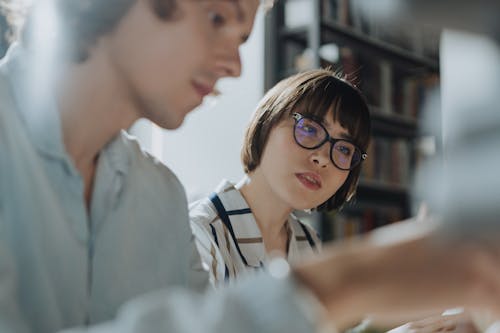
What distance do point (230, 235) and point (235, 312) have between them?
100cm

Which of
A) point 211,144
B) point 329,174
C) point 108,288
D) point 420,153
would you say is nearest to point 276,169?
point 329,174

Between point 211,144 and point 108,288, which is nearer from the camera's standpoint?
point 108,288

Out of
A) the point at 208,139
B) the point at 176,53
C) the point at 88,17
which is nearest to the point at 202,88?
the point at 176,53

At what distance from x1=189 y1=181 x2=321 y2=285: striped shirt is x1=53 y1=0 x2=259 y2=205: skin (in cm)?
59

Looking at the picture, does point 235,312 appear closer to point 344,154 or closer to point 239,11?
point 239,11

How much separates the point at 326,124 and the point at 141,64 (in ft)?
2.64

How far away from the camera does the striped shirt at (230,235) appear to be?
4.40 ft

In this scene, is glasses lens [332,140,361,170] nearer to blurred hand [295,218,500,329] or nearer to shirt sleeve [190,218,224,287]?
shirt sleeve [190,218,224,287]

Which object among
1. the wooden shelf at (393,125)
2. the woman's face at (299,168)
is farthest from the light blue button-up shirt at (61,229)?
the wooden shelf at (393,125)

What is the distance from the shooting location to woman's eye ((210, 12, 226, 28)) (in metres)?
0.71

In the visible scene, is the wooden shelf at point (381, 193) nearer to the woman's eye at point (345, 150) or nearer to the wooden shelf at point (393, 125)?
the wooden shelf at point (393, 125)

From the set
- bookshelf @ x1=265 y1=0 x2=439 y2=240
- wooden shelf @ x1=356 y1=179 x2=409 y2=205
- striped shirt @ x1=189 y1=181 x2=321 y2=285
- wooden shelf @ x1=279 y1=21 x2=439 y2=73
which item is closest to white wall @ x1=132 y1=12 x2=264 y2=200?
bookshelf @ x1=265 y1=0 x2=439 y2=240

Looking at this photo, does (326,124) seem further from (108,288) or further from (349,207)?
(349,207)

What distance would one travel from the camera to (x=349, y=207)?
3.56 m
